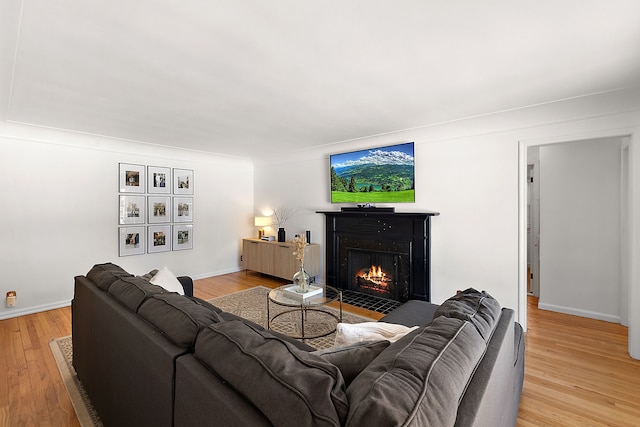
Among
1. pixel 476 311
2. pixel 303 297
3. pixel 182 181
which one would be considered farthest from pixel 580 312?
pixel 182 181

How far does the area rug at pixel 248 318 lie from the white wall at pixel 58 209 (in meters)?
1.38

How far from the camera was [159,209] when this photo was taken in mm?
5020

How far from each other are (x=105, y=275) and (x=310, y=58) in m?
2.03

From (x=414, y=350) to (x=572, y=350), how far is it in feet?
9.55

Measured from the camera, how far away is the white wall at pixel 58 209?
3.72m

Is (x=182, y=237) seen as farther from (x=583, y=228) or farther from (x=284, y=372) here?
(x=583, y=228)

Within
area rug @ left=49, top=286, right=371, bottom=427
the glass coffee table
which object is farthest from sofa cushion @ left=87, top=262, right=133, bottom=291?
the glass coffee table

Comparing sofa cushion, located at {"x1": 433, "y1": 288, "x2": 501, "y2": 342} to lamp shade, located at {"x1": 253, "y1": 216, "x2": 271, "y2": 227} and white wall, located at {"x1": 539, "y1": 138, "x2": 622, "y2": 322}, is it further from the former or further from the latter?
lamp shade, located at {"x1": 253, "y1": 216, "x2": 271, "y2": 227}

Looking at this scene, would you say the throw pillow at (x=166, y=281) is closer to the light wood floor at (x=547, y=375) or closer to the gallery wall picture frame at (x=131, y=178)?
the light wood floor at (x=547, y=375)

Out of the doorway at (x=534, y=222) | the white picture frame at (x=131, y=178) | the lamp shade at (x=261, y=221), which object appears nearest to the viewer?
the doorway at (x=534, y=222)

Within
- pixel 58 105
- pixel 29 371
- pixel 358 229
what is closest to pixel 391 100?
pixel 358 229

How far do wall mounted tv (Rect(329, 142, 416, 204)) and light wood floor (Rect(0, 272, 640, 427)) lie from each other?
1.69 m

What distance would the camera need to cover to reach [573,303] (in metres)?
3.76

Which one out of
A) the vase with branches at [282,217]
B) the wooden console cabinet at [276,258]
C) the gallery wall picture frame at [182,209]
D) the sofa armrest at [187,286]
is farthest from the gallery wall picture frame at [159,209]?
the sofa armrest at [187,286]
